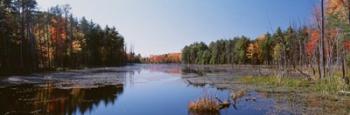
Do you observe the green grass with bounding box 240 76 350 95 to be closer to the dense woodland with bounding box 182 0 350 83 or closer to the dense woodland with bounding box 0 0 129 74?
the dense woodland with bounding box 182 0 350 83

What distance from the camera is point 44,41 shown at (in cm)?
6625

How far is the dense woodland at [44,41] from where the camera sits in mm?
49594

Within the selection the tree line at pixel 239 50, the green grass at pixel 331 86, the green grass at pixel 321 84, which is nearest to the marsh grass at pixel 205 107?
the green grass at pixel 321 84

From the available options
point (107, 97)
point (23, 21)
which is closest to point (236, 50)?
point (23, 21)

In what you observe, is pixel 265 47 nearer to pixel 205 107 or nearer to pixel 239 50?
pixel 239 50

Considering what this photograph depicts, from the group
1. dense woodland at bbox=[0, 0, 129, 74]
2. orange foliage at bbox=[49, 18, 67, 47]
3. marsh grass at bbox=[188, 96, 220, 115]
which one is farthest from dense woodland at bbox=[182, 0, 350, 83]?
orange foliage at bbox=[49, 18, 67, 47]

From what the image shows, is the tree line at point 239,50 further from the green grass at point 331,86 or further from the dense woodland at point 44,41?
the green grass at point 331,86

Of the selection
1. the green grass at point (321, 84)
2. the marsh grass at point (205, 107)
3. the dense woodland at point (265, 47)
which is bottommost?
the marsh grass at point (205, 107)

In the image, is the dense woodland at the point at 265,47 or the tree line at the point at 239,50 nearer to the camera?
the dense woodland at the point at 265,47

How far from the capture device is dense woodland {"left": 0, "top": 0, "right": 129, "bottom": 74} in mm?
49594

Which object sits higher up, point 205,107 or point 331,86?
point 331,86

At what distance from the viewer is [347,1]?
2777cm

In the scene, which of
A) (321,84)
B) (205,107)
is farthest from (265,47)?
(205,107)

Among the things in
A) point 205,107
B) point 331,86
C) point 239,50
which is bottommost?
point 205,107
